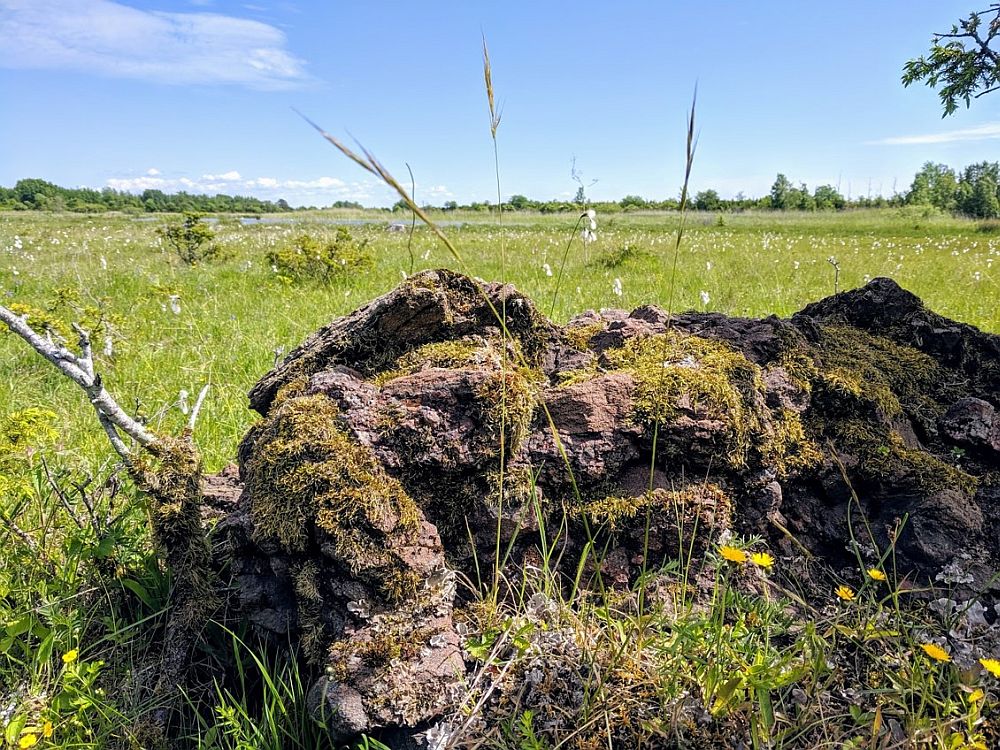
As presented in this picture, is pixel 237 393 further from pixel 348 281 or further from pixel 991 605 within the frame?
pixel 348 281

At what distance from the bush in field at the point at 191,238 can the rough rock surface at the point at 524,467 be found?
11.4 meters

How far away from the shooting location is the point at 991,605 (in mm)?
2006

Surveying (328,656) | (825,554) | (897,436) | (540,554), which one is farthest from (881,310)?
(328,656)

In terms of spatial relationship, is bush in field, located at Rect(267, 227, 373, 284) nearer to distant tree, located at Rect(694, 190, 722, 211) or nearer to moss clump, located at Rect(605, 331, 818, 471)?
moss clump, located at Rect(605, 331, 818, 471)

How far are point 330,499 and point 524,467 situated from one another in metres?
0.67

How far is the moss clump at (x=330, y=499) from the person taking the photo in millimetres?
1873

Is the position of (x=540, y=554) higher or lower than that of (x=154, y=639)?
higher

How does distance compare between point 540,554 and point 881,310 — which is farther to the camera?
point 881,310

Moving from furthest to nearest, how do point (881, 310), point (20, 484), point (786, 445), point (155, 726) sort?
point (881, 310)
point (20, 484)
point (786, 445)
point (155, 726)

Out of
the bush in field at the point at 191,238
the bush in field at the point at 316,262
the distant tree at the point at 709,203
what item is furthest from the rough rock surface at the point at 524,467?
the distant tree at the point at 709,203

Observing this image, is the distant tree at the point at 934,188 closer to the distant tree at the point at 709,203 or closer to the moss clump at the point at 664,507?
the distant tree at the point at 709,203

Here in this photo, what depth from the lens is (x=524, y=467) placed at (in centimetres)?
216

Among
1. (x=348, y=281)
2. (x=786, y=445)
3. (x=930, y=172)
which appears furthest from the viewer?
(x=930, y=172)

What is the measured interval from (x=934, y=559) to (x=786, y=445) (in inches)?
22.9
